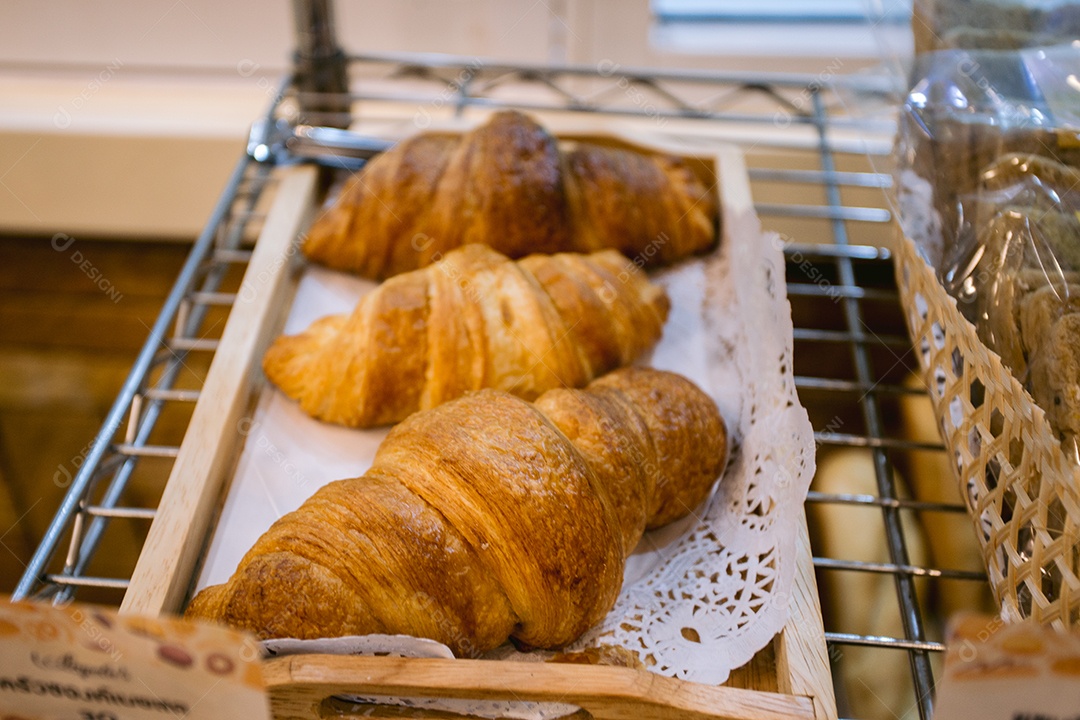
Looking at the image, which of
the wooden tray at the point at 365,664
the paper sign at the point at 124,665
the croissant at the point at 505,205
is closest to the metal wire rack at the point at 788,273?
the wooden tray at the point at 365,664

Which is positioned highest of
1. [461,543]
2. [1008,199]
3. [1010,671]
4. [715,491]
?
[1008,199]

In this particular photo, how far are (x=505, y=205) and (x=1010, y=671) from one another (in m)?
0.92

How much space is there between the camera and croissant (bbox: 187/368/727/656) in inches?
33.1

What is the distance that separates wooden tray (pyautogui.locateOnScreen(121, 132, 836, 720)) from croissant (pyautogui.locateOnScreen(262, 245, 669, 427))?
8 cm

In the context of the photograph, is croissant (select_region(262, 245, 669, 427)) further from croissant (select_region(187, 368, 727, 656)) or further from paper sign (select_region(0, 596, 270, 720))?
paper sign (select_region(0, 596, 270, 720))

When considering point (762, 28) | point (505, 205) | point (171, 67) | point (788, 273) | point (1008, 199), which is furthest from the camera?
point (171, 67)

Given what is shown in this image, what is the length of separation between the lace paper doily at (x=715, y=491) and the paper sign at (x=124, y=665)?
22 cm

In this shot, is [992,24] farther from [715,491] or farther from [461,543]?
[461,543]

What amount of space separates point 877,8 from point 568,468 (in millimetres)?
927

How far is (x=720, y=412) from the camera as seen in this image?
45.9 inches

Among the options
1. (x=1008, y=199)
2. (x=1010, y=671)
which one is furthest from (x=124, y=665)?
(x=1008, y=199)

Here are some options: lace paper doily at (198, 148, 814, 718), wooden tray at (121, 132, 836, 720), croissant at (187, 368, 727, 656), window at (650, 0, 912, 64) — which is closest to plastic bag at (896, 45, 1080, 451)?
lace paper doily at (198, 148, 814, 718)

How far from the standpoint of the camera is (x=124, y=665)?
625 mm

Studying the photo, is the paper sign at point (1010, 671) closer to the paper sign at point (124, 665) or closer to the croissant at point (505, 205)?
the paper sign at point (124, 665)
